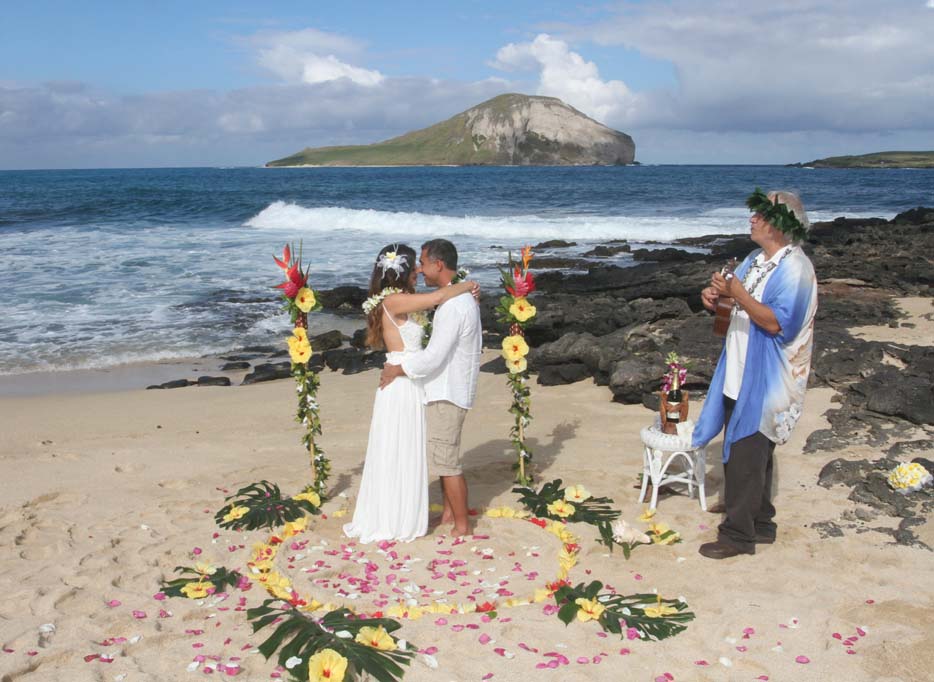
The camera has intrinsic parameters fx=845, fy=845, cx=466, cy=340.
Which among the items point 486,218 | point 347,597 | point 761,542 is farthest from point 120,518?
point 486,218

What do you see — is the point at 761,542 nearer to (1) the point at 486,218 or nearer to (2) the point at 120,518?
(2) the point at 120,518

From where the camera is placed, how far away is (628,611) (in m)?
4.77

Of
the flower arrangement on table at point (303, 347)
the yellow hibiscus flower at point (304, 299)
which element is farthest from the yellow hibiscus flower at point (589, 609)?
the yellow hibiscus flower at point (304, 299)

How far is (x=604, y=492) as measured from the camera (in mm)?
6812

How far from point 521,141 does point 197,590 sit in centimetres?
13856

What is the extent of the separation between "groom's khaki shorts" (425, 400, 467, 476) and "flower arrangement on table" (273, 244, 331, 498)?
1.11 m

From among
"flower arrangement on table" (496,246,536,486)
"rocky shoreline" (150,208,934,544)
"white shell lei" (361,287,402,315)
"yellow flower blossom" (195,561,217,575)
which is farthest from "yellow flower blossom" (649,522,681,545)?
"yellow flower blossom" (195,561,217,575)

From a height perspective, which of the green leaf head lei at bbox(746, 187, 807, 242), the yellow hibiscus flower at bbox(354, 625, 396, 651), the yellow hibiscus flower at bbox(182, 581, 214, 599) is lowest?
the yellow hibiscus flower at bbox(182, 581, 214, 599)

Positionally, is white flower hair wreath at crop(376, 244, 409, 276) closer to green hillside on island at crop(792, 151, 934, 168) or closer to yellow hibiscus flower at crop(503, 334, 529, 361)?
yellow hibiscus flower at crop(503, 334, 529, 361)

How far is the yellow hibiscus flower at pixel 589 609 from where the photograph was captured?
470 cm

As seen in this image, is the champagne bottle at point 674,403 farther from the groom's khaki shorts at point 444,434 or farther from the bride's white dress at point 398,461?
the bride's white dress at point 398,461

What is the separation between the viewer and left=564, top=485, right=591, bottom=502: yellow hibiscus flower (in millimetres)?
6504

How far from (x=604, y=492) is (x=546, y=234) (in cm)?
2722

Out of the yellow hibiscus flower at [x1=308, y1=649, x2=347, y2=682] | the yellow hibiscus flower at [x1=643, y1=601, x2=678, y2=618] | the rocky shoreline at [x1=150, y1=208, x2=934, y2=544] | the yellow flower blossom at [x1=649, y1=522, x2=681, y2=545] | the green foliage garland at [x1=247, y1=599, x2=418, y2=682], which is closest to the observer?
the yellow hibiscus flower at [x1=308, y1=649, x2=347, y2=682]
